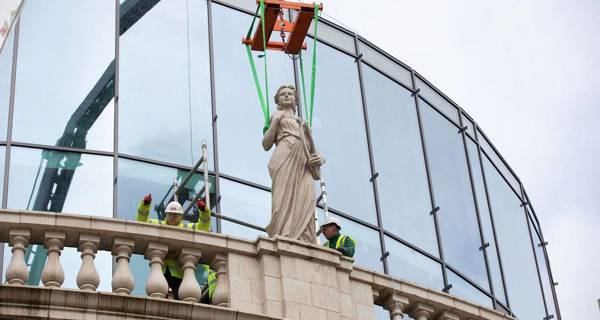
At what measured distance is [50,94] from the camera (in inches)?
1024

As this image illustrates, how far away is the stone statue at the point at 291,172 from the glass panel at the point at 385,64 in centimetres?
1185

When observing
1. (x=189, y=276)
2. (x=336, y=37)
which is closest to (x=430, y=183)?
(x=336, y=37)

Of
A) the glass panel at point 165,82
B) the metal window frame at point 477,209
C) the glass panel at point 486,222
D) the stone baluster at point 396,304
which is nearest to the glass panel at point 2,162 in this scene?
the glass panel at point 165,82

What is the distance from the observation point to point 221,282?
16578 millimetres

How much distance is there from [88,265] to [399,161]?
14.8m

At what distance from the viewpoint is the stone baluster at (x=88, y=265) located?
15.8 metres

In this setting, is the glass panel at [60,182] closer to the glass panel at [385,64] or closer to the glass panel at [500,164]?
the glass panel at [385,64]

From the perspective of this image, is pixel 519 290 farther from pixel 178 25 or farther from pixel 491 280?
pixel 178 25

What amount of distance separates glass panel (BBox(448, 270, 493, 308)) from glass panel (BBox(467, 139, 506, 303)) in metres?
0.56

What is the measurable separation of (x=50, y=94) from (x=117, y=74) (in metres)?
1.31

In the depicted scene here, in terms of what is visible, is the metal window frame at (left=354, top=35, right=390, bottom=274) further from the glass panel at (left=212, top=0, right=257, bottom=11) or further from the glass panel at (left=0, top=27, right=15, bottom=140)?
the glass panel at (left=0, top=27, right=15, bottom=140)

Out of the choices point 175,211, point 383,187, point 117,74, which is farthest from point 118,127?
point 175,211

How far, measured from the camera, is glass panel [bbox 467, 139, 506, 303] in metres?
30.6

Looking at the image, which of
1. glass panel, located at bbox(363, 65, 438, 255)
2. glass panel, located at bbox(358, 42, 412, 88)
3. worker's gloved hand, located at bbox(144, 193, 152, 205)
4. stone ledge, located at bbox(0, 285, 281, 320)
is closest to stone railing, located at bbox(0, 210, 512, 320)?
stone ledge, located at bbox(0, 285, 281, 320)
